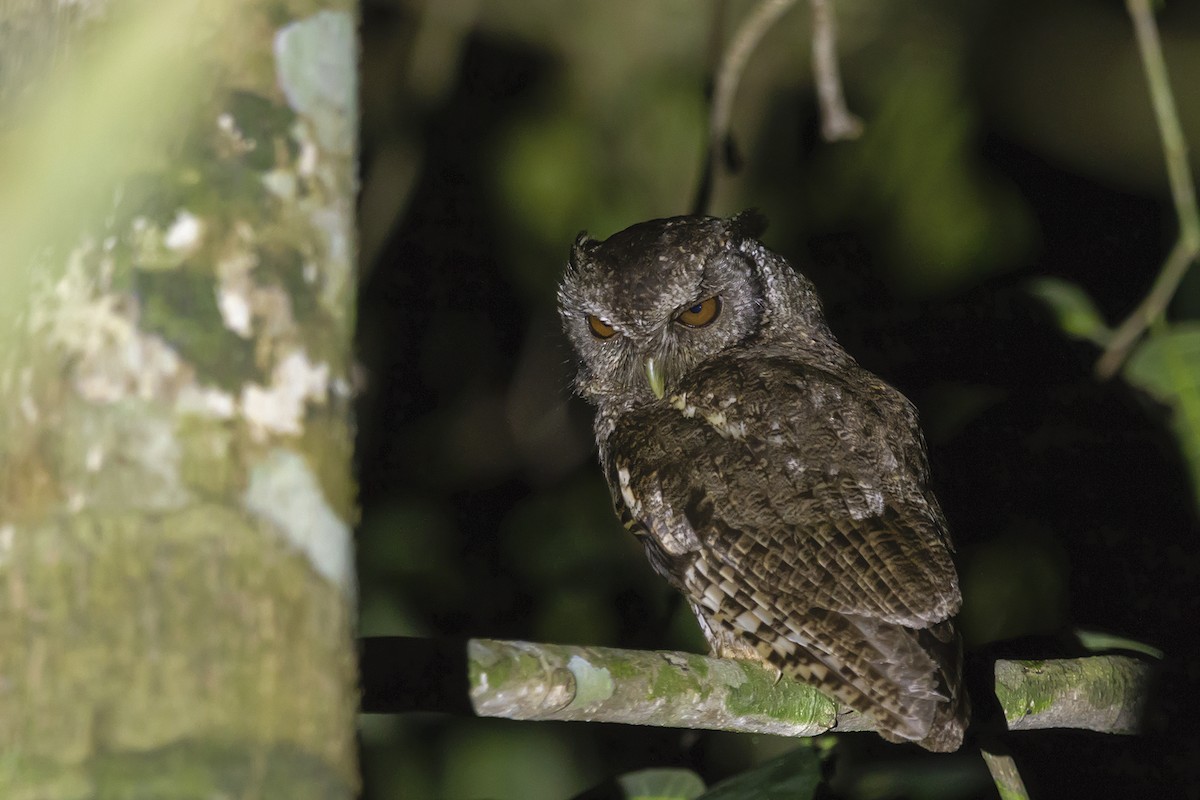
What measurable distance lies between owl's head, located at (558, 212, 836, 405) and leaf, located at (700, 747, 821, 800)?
1.14 metres

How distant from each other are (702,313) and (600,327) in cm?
32

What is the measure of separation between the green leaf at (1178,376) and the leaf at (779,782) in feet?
3.54

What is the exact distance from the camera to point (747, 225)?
11.4 feet

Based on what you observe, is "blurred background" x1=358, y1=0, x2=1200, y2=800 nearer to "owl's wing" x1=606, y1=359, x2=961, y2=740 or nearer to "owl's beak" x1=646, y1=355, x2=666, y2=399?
"owl's beak" x1=646, y1=355, x2=666, y2=399

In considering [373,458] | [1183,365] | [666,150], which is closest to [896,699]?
[1183,365]

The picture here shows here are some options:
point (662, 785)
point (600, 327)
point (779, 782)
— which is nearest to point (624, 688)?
point (779, 782)

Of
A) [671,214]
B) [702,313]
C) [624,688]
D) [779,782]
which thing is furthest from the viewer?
[671,214]

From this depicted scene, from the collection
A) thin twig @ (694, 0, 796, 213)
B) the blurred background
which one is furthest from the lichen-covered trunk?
the blurred background

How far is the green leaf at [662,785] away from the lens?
2584 mm

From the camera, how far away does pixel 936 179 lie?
5.12m

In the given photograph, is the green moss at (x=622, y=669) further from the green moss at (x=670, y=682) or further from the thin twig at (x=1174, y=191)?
the thin twig at (x=1174, y=191)

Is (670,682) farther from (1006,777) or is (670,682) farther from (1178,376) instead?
(1178,376)

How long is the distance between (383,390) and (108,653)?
385 cm

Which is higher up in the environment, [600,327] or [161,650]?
[600,327]
